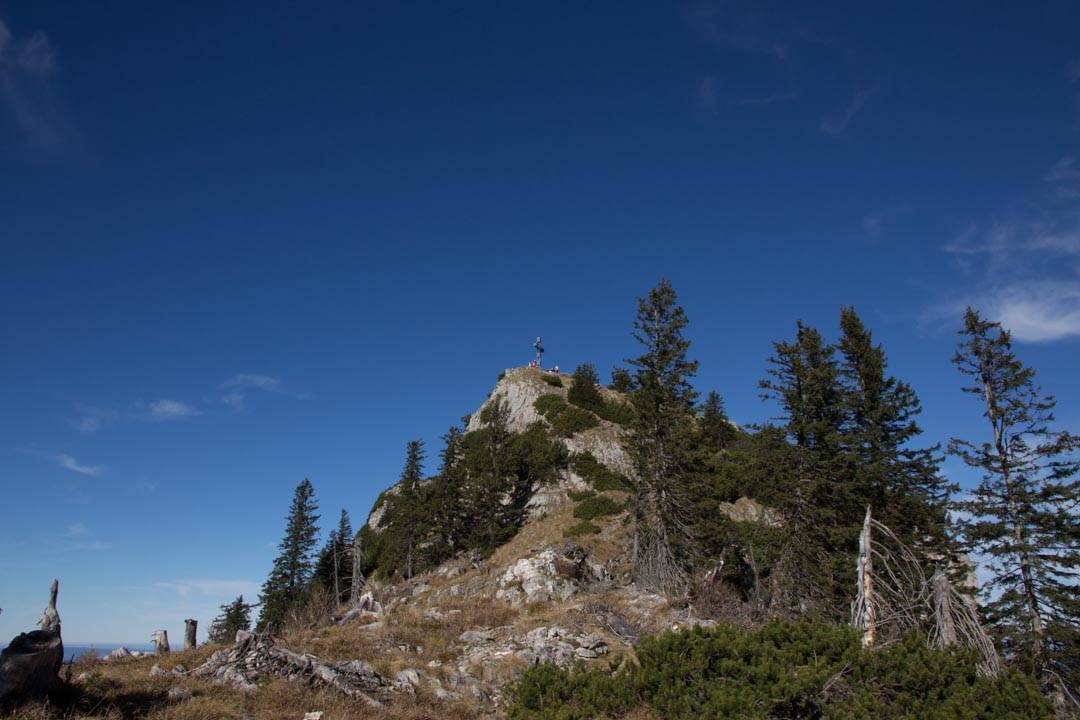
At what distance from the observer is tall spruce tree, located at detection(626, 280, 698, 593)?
26.6 metres

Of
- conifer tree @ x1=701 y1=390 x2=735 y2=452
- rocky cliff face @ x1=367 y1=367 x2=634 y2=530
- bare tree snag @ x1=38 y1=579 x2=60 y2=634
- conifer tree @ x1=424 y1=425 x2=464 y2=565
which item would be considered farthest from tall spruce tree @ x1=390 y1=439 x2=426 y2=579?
bare tree snag @ x1=38 y1=579 x2=60 y2=634

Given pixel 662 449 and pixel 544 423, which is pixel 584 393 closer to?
pixel 544 423

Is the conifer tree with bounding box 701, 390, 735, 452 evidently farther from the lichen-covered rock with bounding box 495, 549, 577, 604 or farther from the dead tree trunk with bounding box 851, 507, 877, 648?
the dead tree trunk with bounding box 851, 507, 877, 648

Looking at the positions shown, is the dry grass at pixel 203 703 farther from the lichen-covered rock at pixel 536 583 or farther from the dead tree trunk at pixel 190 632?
the lichen-covered rock at pixel 536 583

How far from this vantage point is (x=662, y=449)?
2836cm

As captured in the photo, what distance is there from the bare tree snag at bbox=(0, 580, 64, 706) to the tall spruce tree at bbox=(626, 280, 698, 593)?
2076 centimetres

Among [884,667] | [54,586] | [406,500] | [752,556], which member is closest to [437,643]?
[54,586]

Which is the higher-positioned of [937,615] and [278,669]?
[937,615]

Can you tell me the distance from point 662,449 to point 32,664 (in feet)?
77.6

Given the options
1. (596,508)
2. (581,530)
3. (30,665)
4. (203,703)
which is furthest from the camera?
(596,508)

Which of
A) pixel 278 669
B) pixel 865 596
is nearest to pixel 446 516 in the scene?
pixel 278 669

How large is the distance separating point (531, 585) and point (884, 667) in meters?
→ 20.4

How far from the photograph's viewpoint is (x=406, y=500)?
48.0 metres

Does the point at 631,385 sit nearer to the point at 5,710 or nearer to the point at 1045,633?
the point at 1045,633
